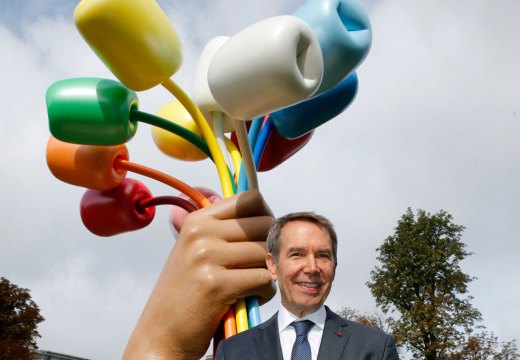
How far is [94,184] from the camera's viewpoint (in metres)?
4.42

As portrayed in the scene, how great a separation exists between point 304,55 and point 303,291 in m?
1.26

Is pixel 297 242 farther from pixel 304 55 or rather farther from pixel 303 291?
pixel 304 55

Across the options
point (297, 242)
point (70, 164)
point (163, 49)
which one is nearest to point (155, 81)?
point (163, 49)

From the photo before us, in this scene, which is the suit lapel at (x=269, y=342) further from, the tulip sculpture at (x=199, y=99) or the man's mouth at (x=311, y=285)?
the tulip sculpture at (x=199, y=99)

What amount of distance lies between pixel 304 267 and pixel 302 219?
186 mm

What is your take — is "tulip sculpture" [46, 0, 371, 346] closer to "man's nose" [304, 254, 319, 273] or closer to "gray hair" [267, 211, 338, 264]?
"gray hair" [267, 211, 338, 264]

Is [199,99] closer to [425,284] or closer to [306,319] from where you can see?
[306,319]

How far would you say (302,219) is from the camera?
2326 mm

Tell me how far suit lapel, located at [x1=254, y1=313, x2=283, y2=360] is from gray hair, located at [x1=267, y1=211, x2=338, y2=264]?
24cm

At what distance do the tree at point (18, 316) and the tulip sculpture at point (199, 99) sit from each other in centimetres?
2030

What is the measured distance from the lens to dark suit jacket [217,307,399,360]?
2.12 meters

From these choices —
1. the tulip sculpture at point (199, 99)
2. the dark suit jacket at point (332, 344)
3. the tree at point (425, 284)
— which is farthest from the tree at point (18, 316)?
the dark suit jacket at point (332, 344)

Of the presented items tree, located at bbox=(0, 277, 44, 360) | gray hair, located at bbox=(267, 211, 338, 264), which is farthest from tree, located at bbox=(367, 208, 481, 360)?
gray hair, located at bbox=(267, 211, 338, 264)

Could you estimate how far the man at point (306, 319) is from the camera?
2137 millimetres
